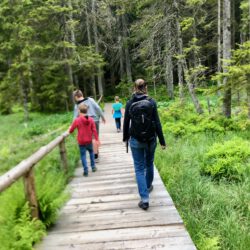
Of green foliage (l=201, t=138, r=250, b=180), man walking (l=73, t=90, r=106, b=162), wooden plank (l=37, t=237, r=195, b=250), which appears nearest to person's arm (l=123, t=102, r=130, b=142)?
wooden plank (l=37, t=237, r=195, b=250)

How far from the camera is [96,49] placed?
102 feet

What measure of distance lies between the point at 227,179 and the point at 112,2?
71.1 feet

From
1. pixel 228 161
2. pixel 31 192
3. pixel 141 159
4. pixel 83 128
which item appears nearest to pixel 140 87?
pixel 141 159

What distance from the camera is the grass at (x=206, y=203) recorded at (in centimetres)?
444

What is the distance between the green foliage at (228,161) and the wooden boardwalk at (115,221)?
5.59 feet

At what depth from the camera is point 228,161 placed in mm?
7727

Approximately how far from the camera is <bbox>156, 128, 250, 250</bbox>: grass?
4441 mm

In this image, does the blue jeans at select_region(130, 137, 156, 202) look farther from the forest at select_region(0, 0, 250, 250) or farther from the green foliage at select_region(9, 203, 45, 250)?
the green foliage at select_region(9, 203, 45, 250)

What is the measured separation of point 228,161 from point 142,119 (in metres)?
3.72

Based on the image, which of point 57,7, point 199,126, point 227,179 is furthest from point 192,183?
point 57,7

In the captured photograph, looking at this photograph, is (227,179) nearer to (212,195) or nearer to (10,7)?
(212,195)

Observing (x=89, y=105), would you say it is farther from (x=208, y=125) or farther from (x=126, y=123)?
(x=208, y=125)

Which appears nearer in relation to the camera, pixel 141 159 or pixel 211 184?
pixel 141 159

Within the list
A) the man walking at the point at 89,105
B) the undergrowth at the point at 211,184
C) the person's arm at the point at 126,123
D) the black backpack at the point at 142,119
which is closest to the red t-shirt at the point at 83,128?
the man walking at the point at 89,105
